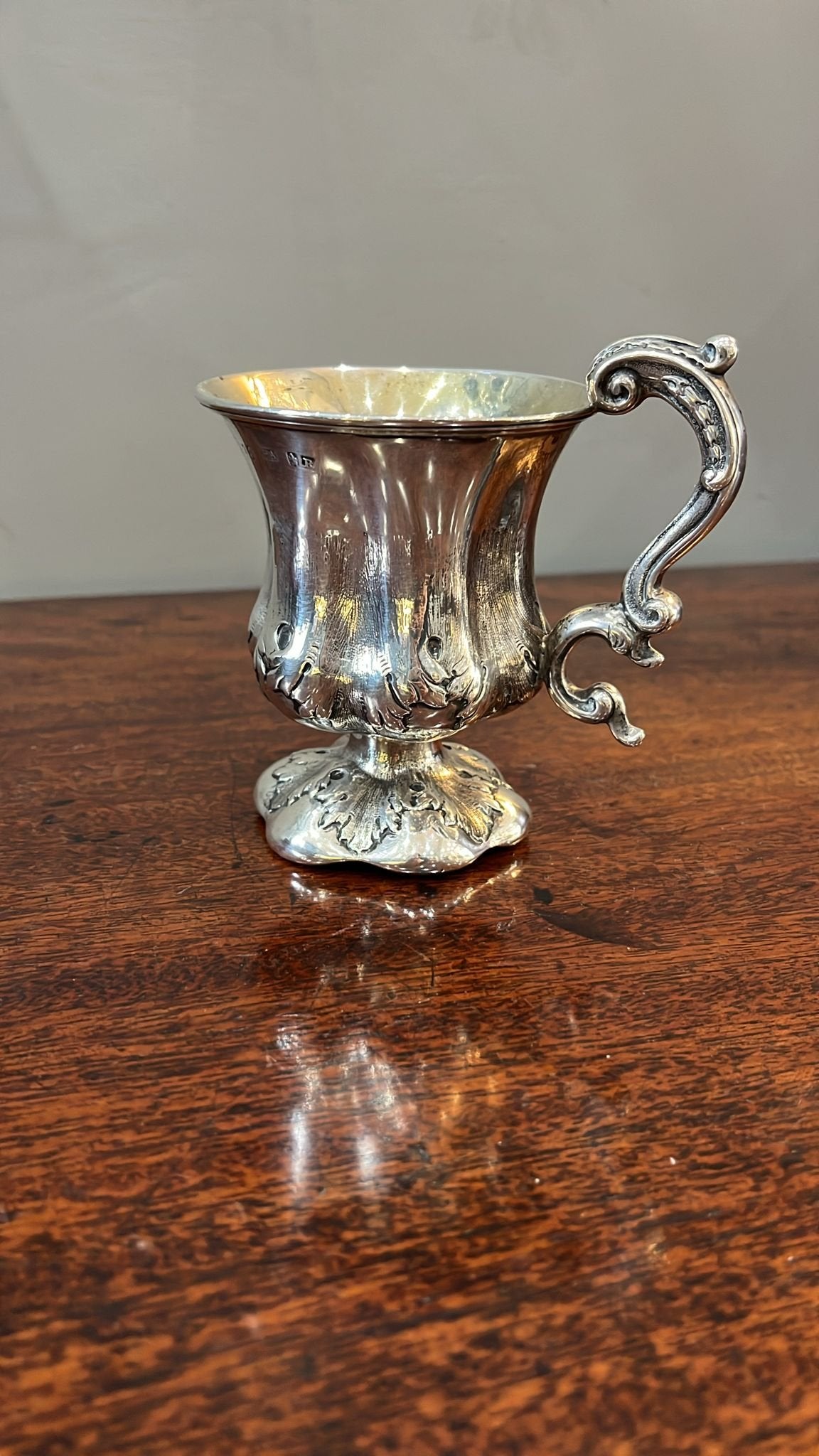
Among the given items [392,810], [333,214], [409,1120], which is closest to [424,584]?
[392,810]

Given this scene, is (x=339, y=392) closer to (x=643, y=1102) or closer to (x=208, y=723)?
(x=208, y=723)

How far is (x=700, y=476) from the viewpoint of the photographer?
494 millimetres

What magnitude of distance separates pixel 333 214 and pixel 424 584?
707mm

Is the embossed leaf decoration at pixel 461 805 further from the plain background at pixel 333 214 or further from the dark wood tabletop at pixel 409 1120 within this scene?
the plain background at pixel 333 214

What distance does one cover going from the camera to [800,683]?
843 millimetres

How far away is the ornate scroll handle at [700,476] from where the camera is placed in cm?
48

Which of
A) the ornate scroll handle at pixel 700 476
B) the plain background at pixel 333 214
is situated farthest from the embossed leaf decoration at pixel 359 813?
the plain background at pixel 333 214

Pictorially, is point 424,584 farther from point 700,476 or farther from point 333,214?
point 333,214

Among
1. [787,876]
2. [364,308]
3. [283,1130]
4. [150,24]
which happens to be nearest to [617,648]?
[787,876]

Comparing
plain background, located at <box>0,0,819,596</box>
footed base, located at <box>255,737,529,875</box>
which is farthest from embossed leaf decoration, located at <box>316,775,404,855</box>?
plain background, located at <box>0,0,819,596</box>

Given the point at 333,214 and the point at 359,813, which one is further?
the point at 333,214

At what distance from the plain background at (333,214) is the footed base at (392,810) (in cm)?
62

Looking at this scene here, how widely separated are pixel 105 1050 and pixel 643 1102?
0.21m

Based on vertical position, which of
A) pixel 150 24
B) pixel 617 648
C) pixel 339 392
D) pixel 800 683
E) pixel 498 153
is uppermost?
pixel 150 24
